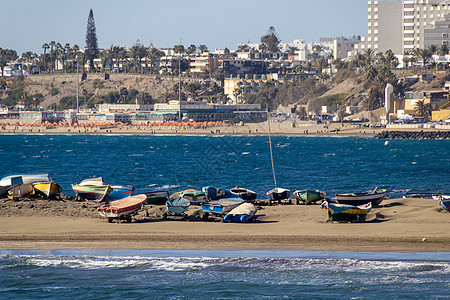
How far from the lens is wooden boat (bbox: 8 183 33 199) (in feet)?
129

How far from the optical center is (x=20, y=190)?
3944cm

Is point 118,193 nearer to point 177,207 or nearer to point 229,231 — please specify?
point 177,207

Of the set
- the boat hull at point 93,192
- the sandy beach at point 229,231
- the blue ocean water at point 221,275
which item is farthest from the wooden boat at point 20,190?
the blue ocean water at point 221,275

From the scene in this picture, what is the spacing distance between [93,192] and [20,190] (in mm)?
4783

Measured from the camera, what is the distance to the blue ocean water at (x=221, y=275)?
2438 cm

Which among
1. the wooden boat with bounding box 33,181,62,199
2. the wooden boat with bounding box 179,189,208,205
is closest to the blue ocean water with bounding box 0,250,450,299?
the wooden boat with bounding box 33,181,62,199

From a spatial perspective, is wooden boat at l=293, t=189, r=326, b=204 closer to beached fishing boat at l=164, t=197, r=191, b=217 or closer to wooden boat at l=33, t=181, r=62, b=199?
beached fishing boat at l=164, t=197, r=191, b=217

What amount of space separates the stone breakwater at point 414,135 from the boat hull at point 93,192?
112838mm

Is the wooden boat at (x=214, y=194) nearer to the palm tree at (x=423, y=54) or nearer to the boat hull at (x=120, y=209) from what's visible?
the boat hull at (x=120, y=209)

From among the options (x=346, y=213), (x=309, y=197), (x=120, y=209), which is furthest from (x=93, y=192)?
(x=346, y=213)

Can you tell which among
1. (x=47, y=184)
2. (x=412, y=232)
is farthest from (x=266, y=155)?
(x=412, y=232)

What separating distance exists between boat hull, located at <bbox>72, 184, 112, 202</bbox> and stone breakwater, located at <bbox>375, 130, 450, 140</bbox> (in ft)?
370

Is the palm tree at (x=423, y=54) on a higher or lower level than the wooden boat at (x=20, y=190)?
higher

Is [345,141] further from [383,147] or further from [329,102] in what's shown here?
[329,102]
